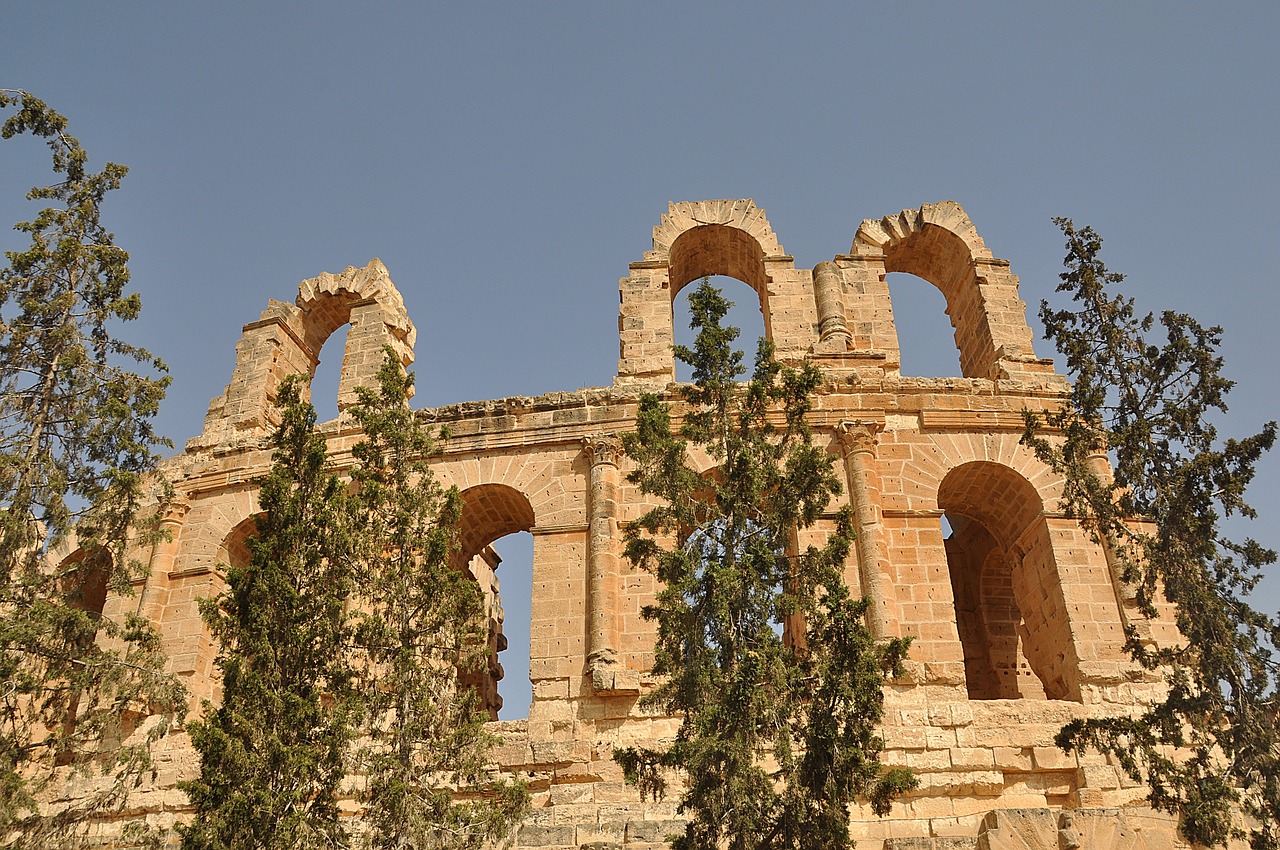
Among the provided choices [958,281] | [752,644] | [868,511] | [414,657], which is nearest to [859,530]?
[868,511]

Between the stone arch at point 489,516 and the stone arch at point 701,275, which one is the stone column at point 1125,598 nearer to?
the stone arch at point 701,275

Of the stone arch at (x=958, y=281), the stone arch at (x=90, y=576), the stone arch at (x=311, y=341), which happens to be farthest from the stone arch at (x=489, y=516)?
the stone arch at (x=958, y=281)

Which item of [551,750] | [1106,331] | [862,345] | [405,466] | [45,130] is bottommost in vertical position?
[551,750]

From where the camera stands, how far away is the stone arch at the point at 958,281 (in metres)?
15.2

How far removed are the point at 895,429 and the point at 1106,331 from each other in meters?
3.41

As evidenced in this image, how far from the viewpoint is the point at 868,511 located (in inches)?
→ 520

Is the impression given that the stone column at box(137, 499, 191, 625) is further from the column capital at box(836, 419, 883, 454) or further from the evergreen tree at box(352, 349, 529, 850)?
the column capital at box(836, 419, 883, 454)

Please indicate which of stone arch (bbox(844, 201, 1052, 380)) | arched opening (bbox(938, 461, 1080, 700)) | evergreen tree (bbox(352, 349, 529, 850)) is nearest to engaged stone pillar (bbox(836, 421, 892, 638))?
arched opening (bbox(938, 461, 1080, 700))

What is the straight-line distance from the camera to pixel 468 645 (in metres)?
10.3

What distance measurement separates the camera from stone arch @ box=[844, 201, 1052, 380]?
15203 millimetres

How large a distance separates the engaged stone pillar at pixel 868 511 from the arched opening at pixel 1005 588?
1.21 meters

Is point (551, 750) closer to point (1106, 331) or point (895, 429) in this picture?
point (895, 429)

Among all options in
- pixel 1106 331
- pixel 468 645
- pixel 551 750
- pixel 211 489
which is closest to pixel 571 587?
pixel 551 750

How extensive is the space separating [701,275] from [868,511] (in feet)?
17.5
